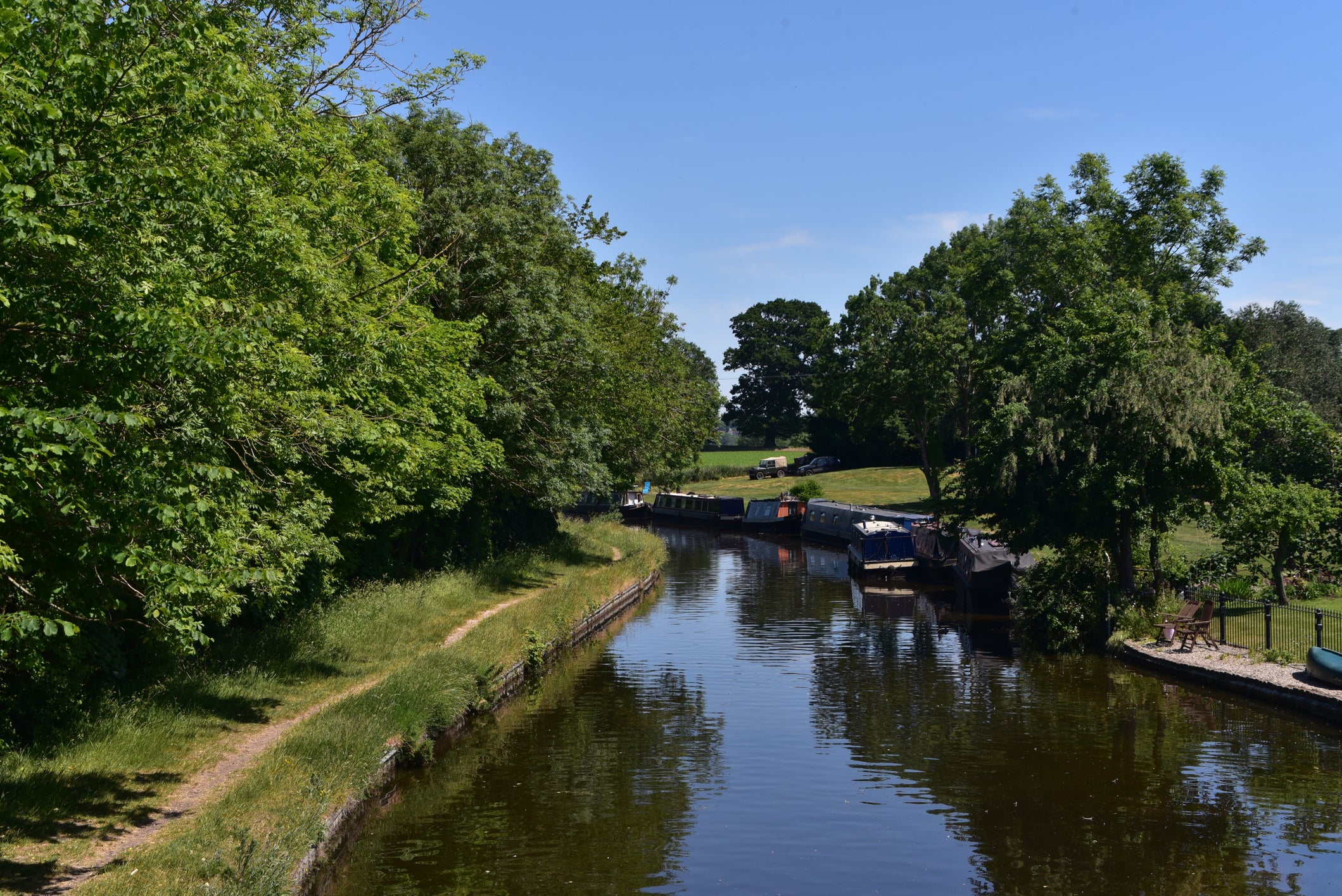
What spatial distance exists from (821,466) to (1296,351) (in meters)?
38.1

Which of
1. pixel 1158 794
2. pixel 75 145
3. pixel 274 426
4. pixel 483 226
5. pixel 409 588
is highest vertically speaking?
pixel 483 226

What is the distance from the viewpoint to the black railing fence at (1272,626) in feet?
71.0

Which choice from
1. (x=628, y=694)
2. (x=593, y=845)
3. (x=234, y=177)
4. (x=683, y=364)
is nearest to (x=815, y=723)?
(x=628, y=694)

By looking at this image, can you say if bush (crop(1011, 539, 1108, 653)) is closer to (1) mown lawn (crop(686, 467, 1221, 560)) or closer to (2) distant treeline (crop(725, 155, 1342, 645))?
(2) distant treeline (crop(725, 155, 1342, 645))

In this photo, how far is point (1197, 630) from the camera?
23797 mm

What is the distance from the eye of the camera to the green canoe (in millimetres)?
19172

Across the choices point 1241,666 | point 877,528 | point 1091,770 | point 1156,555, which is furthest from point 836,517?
point 1091,770

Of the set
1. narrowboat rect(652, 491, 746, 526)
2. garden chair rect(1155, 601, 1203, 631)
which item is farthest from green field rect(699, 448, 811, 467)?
garden chair rect(1155, 601, 1203, 631)

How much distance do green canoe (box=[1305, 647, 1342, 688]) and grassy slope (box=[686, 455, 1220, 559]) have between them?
39631 millimetres

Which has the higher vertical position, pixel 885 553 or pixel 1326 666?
pixel 885 553

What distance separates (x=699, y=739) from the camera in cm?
1856

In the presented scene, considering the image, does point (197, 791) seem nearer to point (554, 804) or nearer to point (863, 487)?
point (554, 804)

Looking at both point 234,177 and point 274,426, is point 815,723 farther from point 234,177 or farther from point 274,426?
point 234,177

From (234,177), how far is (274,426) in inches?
148
